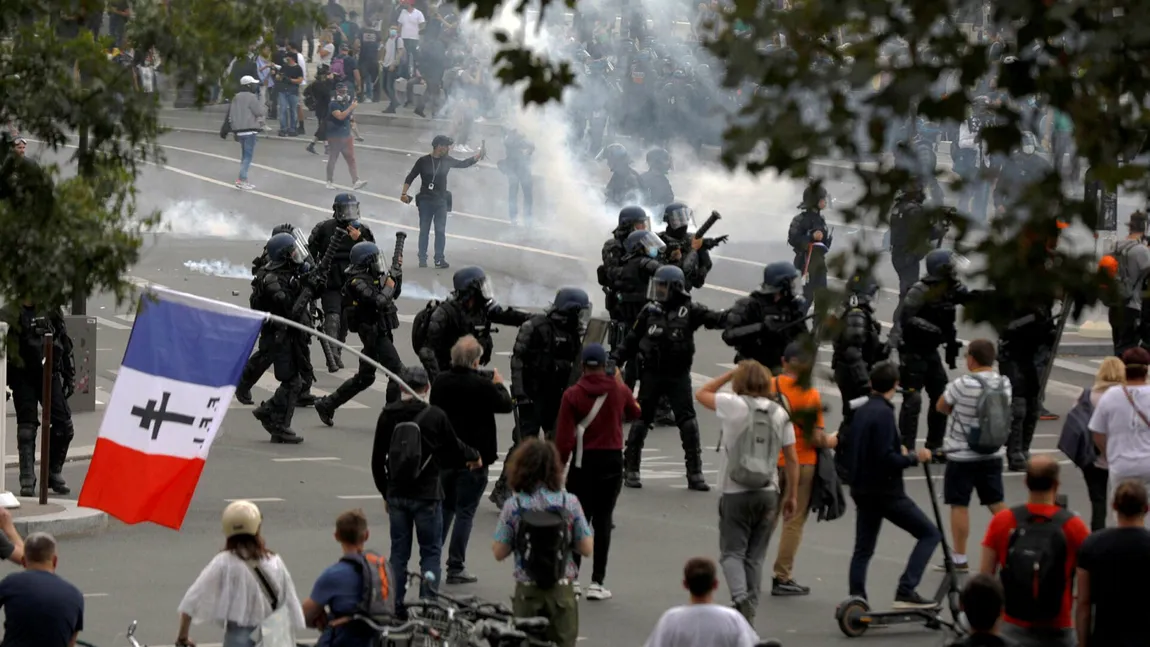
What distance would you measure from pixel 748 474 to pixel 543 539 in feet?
5.67

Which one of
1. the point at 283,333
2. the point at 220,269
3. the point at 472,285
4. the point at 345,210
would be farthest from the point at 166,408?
the point at 220,269

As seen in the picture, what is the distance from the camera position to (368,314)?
17.3 meters

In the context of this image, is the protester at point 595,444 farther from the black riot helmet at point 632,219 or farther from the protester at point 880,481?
the black riot helmet at point 632,219

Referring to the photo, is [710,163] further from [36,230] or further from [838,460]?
[36,230]

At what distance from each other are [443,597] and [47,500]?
17.4 ft

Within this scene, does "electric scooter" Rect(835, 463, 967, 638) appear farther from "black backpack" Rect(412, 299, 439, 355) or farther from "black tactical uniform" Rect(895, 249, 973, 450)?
"black backpack" Rect(412, 299, 439, 355)

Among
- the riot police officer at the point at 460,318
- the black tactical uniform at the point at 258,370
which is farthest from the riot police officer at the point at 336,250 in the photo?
the riot police officer at the point at 460,318

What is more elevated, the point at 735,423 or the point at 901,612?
the point at 735,423

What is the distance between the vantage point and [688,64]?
3841cm

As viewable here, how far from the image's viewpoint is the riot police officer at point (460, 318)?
14.7 meters

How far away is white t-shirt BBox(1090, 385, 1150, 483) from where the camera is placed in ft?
37.9

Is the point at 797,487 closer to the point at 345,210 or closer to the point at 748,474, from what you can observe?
the point at 748,474

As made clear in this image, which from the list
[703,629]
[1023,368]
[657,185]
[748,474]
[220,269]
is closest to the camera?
[703,629]

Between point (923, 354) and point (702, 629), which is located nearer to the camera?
point (702, 629)
